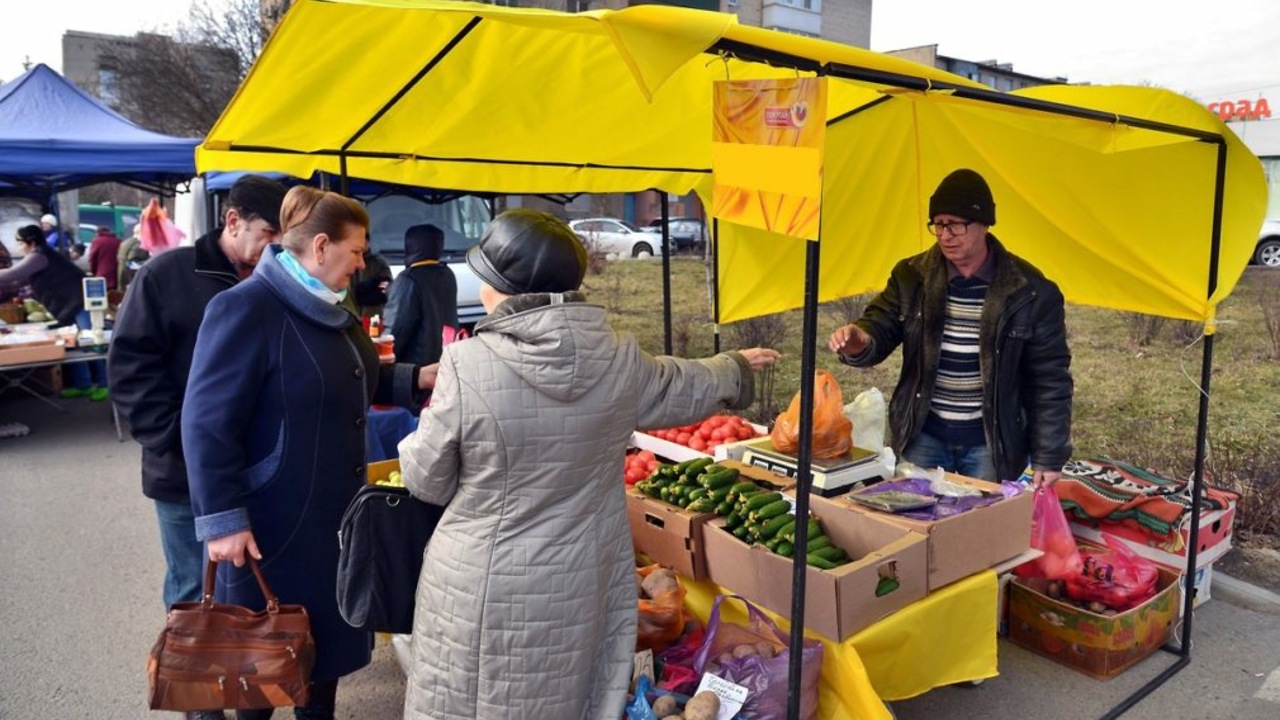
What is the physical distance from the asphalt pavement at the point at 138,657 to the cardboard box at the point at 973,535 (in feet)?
2.70

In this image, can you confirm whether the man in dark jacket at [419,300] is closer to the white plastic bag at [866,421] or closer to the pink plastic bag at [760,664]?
→ the white plastic bag at [866,421]

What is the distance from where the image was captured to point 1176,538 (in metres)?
3.85

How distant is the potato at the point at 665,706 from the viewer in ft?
7.88

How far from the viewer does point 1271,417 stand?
7254mm

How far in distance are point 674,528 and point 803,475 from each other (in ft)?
2.59

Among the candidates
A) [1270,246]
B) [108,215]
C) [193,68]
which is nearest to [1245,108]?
[1270,246]

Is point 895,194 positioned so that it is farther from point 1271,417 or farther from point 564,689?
point 1271,417

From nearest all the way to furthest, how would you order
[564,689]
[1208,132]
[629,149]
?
1. [564,689]
2. [1208,132]
3. [629,149]

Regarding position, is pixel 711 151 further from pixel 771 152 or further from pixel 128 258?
pixel 128 258

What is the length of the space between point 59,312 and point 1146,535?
9998 millimetres

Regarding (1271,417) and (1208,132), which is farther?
(1271,417)

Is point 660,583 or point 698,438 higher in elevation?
point 698,438

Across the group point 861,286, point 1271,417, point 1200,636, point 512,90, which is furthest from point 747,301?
point 1271,417

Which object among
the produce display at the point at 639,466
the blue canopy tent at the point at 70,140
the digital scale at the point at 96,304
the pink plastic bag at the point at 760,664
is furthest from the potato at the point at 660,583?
the blue canopy tent at the point at 70,140
